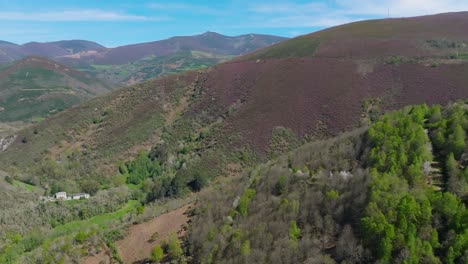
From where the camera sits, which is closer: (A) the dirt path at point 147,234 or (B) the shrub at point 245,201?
(B) the shrub at point 245,201

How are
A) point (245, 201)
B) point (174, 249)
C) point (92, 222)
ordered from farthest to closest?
point (92, 222) < point (245, 201) < point (174, 249)

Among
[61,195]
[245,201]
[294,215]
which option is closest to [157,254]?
[245,201]

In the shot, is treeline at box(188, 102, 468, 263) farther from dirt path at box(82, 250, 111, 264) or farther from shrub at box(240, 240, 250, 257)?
dirt path at box(82, 250, 111, 264)

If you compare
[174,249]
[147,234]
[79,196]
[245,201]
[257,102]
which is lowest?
[79,196]

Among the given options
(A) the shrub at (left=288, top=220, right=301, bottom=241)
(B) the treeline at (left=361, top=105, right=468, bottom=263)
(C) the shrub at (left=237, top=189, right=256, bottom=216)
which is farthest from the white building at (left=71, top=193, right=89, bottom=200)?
(B) the treeline at (left=361, top=105, right=468, bottom=263)

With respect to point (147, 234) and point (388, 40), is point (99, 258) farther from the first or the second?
A: point (388, 40)

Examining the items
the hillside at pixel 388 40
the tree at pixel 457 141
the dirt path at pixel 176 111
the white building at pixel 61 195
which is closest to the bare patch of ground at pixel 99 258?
the white building at pixel 61 195

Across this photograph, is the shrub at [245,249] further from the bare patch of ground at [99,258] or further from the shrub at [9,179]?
the shrub at [9,179]

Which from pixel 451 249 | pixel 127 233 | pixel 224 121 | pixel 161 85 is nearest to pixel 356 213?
pixel 451 249

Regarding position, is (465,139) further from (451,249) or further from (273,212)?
(273,212)
